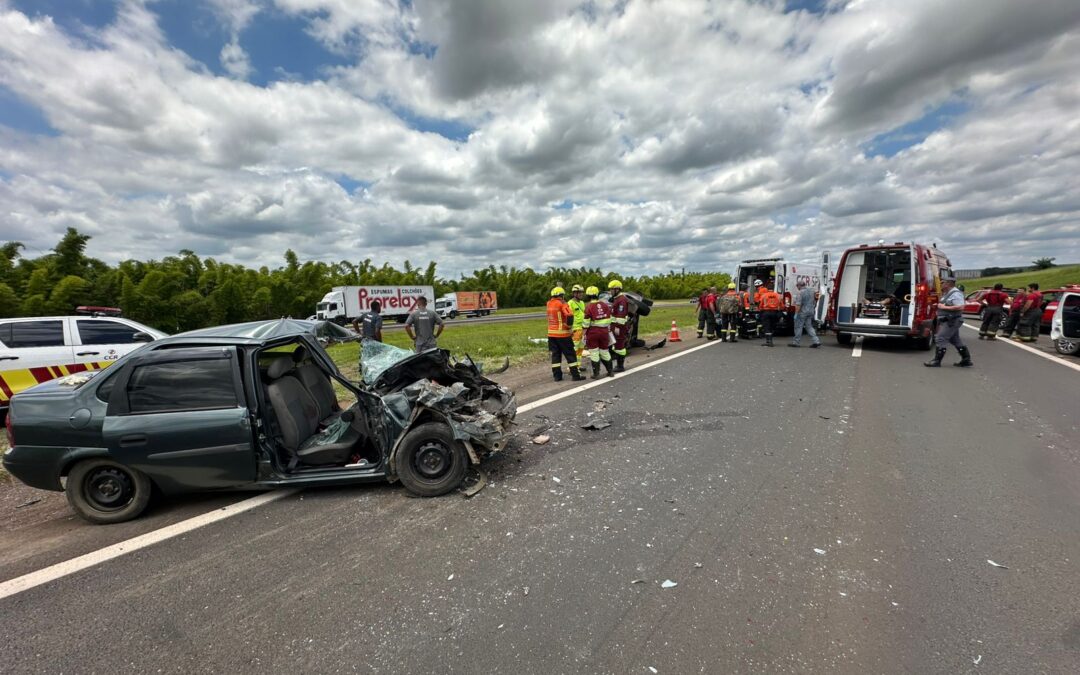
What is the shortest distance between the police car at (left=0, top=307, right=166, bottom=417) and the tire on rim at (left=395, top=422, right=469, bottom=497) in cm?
536

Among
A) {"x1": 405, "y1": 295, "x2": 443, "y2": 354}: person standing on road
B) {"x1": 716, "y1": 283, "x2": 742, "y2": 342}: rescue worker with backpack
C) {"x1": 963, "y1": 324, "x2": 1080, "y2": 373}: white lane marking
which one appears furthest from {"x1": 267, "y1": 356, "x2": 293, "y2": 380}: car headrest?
{"x1": 963, "y1": 324, "x2": 1080, "y2": 373}: white lane marking

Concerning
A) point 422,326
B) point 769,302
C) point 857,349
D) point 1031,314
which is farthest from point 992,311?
point 422,326

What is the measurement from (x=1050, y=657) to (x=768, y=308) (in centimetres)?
1169

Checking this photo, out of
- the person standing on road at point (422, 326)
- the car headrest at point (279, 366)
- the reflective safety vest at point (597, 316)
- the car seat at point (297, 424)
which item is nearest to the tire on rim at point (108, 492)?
the car seat at point (297, 424)

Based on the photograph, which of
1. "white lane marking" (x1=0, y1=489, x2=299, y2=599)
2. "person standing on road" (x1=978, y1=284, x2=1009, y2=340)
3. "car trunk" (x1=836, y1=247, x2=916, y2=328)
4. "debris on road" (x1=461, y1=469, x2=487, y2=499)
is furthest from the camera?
"person standing on road" (x1=978, y1=284, x2=1009, y2=340)

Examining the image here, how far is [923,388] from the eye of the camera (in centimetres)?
728

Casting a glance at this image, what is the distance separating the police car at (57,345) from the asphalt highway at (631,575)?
5.40 metres

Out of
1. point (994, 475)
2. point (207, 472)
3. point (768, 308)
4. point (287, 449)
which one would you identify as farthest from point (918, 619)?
point (768, 308)

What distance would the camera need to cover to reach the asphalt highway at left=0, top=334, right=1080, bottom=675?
Result: 2.15 metres

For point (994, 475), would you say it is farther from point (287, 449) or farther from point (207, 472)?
point (207, 472)

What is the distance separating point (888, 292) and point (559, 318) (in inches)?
424

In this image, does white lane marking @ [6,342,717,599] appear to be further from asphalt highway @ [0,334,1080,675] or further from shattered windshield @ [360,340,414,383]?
shattered windshield @ [360,340,414,383]

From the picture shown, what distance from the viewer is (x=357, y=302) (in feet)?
115

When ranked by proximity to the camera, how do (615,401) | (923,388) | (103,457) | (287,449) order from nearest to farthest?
(103,457) → (287,449) → (615,401) → (923,388)
